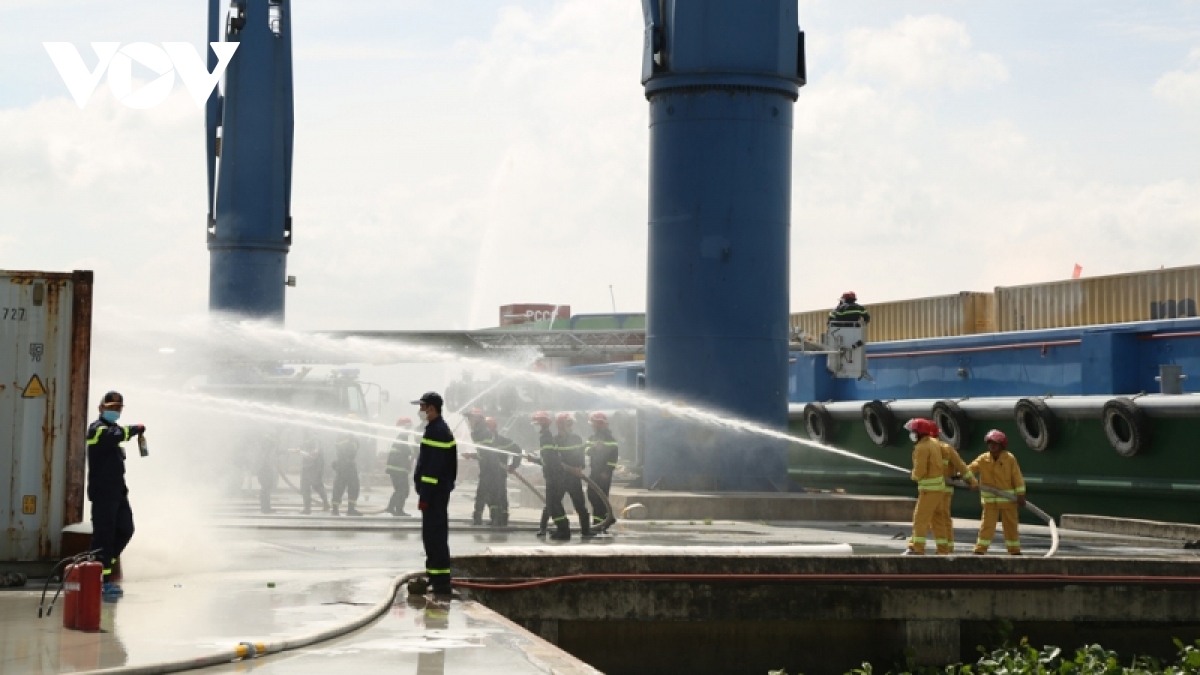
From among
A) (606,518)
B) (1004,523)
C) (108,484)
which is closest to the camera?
(108,484)

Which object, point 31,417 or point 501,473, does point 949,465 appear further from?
point 31,417

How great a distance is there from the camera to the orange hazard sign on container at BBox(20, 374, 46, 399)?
13.1 m

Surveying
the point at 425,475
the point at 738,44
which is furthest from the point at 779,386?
Answer: the point at 425,475

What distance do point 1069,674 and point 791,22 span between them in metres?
13.3

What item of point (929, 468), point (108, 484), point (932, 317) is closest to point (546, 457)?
point (929, 468)

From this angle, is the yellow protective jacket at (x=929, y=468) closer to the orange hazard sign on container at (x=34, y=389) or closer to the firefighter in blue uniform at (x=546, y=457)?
the firefighter in blue uniform at (x=546, y=457)

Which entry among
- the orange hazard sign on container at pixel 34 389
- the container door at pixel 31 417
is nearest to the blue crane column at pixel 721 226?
the container door at pixel 31 417

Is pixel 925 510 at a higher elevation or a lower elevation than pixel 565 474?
lower

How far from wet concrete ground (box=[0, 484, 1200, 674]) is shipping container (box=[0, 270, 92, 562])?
939 millimetres

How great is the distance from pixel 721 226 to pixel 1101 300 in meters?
7.29

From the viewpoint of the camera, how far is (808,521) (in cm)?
2256

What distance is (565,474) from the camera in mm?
19656

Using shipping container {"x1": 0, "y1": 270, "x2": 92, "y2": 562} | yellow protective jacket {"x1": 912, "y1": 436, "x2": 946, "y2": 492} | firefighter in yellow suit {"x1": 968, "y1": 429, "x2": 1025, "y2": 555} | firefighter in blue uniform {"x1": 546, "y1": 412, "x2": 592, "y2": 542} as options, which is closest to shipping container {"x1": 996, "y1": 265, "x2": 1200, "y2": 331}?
firefighter in yellow suit {"x1": 968, "y1": 429, "x2": 1025, "y2": 555}

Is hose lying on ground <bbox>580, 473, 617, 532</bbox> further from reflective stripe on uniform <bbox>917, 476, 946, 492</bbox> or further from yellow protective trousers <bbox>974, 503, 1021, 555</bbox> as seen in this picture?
yellow protective trousers <bbox>974, 503, 1021, 555</bbox>
